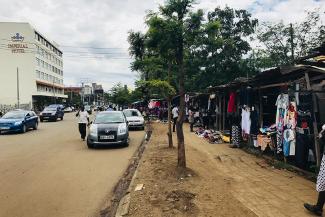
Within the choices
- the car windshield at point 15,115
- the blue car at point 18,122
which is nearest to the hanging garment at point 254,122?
the blue car at point 18,122

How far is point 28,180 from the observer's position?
8.80m

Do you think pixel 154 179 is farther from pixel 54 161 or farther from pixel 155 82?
pixel 54 161

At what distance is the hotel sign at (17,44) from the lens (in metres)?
76.3

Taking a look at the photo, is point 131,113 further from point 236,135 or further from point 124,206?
point 124,206

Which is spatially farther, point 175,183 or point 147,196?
point 175,183

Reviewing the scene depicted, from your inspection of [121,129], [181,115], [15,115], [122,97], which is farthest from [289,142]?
[122,97]

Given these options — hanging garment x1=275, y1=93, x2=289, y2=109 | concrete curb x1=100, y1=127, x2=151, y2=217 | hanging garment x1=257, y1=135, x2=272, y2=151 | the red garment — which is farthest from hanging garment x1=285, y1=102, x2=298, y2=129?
the red garment

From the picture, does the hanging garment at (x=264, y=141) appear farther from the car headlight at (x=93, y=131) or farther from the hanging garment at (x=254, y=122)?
the car headlight at (x=93, y=131)

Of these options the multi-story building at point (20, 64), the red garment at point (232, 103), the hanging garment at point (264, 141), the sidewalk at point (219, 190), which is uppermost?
the multi-story building at point (20, 64)

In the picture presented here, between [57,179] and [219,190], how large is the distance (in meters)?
3.93

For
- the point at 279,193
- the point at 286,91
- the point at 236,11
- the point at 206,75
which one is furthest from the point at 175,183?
the point at 236,11

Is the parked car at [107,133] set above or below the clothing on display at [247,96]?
below

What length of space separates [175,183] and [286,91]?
462 centimetres

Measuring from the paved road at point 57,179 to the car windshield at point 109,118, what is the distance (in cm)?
154
